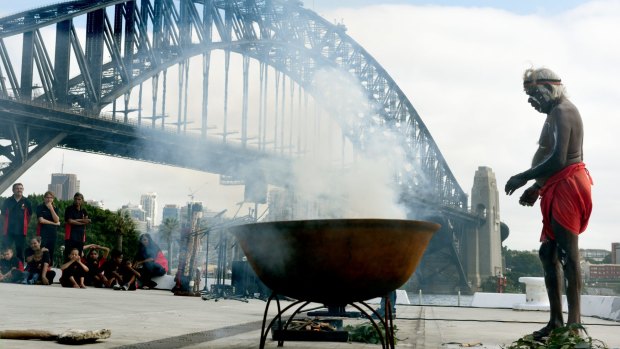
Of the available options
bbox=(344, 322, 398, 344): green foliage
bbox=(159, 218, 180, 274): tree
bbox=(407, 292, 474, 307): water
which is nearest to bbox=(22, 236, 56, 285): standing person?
bbox=(159, 218, 180, 274): tree

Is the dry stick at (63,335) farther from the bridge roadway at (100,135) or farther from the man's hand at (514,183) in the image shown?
the bridge roadway at (100,135)

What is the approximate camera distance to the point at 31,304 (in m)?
6.26

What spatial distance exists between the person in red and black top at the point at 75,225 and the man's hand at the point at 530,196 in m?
6.76

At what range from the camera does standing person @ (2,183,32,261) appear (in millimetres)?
9453

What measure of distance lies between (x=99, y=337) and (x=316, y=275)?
1256 millimetres

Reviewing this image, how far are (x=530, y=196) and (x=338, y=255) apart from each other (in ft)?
5.67

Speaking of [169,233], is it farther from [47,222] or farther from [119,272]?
[47,222]

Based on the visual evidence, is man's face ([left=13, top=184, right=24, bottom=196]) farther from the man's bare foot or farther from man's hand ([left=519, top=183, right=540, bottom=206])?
the man's bare foot

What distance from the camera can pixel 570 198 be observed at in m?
4.29

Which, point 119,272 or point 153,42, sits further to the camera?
point 153,42

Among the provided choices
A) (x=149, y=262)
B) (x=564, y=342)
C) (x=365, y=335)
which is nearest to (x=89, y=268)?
(x=149, y=262)

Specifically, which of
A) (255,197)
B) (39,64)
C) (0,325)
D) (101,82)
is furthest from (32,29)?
(0,325)

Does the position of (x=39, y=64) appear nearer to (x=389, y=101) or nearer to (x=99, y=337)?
(x=99, y=337)

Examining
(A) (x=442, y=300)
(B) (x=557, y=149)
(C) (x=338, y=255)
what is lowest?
(A) (x=442, y=300)
